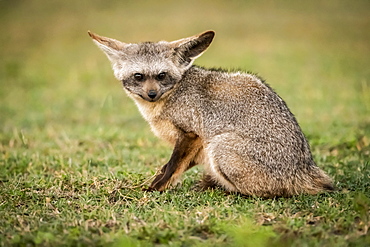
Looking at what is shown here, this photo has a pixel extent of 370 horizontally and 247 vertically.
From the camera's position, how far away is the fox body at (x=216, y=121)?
6.14 m

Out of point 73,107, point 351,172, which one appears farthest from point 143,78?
point 73,107

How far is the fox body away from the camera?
6.14 meters

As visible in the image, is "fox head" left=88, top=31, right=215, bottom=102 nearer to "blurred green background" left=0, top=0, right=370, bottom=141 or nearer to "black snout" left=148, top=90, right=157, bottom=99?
"black snout" left=148, top=90, right=157, bottom=99

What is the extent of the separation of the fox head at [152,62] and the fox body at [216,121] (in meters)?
0.01

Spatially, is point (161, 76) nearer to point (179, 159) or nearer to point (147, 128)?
point (179, 159)

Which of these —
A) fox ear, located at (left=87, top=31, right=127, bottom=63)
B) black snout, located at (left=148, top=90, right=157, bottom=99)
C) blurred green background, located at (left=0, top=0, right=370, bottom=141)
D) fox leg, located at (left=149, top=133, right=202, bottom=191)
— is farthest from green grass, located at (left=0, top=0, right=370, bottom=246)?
fox ear, located at (left=87, top=31, right=127, bottom=63)

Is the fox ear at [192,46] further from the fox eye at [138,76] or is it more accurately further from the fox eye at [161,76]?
the fox eye at [138,76]

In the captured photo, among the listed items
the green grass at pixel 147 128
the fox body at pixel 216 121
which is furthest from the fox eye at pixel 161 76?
the green grass at pixel 147 128

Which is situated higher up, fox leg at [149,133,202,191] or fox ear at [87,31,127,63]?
fox ear at [87,31,127,63]

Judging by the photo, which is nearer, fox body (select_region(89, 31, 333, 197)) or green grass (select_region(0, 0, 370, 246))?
green grass (select_region(0, 0, 370, 246))

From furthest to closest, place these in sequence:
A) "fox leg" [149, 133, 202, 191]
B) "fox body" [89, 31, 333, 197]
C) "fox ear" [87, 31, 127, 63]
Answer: "fox ear" [87, 31, 127, 63] < "fox leg" [149, 133, 202, 191] < "fox body" [89, 31, 333, 197]

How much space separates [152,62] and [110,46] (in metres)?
0.68

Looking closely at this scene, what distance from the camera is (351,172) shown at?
290 inches

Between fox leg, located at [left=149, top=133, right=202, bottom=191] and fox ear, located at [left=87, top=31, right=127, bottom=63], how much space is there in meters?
1.49
